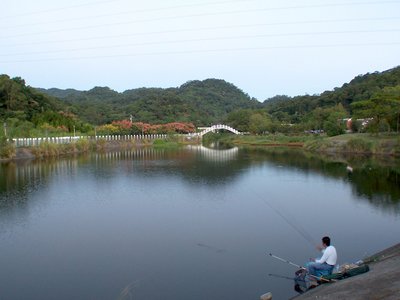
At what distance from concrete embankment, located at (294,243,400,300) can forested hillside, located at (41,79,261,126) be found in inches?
2856

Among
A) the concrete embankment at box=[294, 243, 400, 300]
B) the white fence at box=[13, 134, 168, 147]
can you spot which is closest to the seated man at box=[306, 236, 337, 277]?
the concrete embankment at box=[294, 243, 400, 300]

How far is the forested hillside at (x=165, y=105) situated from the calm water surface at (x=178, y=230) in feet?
194

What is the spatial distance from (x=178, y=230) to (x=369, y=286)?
23.1ft

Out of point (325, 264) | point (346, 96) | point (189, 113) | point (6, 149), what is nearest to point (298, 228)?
point (325, 264)

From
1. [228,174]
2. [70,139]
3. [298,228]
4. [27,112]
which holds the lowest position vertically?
[298,228]

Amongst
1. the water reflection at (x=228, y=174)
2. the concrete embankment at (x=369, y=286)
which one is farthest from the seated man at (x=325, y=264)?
the water reflection at (x=228, y=174)

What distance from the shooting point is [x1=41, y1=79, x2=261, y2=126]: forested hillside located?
84438 millimetres

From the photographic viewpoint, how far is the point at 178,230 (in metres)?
13.0

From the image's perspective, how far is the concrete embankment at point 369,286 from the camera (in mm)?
6430

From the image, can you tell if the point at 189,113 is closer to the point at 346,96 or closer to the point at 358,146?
the point at 346,96

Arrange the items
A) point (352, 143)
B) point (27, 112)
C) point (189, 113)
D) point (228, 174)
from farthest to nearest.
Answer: point (189, 113) < point (27, 112) < point (352, 143) < point (228, 174)

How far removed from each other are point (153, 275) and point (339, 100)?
226 feet

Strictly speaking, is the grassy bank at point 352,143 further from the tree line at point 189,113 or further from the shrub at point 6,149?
the shrub at point 6,149

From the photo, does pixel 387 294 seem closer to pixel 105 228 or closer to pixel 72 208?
pixel 105 228
